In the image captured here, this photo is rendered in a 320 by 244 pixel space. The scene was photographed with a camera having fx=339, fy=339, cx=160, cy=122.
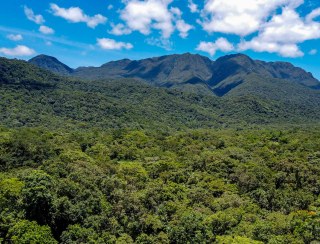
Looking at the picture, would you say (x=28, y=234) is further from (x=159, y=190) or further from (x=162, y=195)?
(x=159, y=190)

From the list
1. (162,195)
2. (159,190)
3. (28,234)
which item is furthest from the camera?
(159,190)

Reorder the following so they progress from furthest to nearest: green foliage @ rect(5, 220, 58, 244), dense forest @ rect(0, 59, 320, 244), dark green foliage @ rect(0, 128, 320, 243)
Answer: dense forest @ rect(0, 59, 320, 244), dark green foliage @ rect(0, 128, 320, 243), green foliage @ rect(5, 220, 58, 244)

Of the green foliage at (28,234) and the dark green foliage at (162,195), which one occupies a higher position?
the dark green foliage at (162,195)

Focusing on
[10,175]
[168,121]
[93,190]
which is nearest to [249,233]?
[93,190]

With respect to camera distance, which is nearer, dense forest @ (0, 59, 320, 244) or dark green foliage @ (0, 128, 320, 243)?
dark green foliage @ (0, 128, 320, 243)

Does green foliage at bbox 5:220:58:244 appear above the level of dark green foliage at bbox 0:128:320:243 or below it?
below

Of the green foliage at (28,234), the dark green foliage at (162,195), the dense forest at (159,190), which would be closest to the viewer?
the green foliage at (28,234)

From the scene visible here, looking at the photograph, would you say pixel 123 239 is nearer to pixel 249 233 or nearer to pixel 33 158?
pixel 249 233

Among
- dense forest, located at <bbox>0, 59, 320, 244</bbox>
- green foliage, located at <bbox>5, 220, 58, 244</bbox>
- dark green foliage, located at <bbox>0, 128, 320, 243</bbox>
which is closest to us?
green foliage, located at <bbox>5, 220, 58, 244</bbox>

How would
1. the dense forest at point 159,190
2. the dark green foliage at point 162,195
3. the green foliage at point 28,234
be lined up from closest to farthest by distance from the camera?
the green foliage at point 28,234 → the dark green foliage at point 162,195 → the dense forest at point 159,190

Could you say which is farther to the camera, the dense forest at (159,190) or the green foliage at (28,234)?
the dense forest at (159,190)

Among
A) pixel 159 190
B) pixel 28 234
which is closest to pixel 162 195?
pixel 159 190
